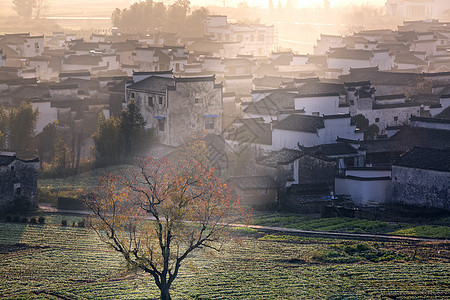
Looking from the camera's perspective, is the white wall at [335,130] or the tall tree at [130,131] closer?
the white wall at [335,130]

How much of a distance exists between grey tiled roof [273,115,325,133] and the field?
10859mm

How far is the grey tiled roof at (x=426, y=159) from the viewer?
36750 mm

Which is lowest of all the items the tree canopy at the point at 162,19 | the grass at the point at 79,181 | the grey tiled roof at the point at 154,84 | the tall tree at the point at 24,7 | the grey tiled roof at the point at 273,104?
the grass at the point at 79,181

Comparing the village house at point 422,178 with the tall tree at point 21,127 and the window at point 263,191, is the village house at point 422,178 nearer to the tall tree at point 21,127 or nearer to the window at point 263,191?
the window at point 263,191

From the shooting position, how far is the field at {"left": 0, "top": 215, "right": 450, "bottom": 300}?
982 inches

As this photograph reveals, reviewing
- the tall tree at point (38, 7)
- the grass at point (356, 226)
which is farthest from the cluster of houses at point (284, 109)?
the tall tree at point (38, 7)

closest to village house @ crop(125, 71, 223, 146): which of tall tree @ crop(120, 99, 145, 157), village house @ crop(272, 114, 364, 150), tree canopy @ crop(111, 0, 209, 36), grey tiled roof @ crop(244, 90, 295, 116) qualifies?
tall tree @ crop(120, 99, 145, 157)

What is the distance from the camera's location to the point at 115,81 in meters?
55.9

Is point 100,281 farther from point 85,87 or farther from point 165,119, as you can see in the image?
point 85,87

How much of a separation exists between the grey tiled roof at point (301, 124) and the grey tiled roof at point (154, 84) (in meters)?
8.62

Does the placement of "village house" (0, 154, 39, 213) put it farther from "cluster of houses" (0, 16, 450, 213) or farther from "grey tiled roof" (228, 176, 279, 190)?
"cluster of houses" (0, 16, 450, 213)

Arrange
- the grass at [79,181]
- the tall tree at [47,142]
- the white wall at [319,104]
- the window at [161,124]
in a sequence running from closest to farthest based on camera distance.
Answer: the grass at [79,181] → the tall tree at [47,142] → the window at [161,124] → the white wall at [319,104]

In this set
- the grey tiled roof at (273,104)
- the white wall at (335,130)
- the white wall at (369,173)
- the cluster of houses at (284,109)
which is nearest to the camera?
the cluster of houses at (284,109)

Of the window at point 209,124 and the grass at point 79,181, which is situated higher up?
the window at point 209,124
